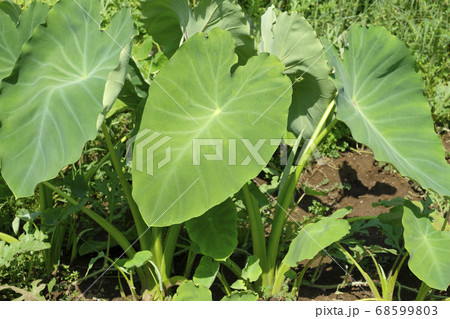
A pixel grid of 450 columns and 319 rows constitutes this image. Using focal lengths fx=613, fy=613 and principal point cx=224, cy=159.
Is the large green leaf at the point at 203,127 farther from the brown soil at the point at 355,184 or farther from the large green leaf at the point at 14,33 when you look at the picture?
the brown soil at the point at 355,184

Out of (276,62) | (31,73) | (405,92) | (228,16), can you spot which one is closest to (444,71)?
(405,92)

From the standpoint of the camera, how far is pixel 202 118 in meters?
2.10

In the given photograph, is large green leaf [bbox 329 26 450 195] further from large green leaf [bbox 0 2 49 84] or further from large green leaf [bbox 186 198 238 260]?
large green leaf [bbox 0 2 49 84]

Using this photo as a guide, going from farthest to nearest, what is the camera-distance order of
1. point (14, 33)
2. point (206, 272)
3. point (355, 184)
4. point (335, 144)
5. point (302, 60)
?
1. point (335, 144)
2. point (355, 184)
3. point (302, 60)
4. point (14, 33)
5. point (206, 272)

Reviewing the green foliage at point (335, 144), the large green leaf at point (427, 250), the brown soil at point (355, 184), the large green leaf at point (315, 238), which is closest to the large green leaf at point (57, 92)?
the large green leaf at point (315, 238)

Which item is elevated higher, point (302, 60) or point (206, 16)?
point (206, 16)

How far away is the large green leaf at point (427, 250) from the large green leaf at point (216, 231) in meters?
0.60

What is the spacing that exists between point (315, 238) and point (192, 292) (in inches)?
18.2

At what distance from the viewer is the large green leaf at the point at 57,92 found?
2.02 metres

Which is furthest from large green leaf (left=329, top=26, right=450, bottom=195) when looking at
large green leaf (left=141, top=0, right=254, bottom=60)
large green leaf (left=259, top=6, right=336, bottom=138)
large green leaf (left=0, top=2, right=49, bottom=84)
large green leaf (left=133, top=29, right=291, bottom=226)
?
large green leaf (left=0, top=2, right=49, bottom=84)

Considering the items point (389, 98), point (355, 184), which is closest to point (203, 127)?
point (389, 98)

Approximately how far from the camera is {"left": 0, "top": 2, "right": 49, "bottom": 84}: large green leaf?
236cm

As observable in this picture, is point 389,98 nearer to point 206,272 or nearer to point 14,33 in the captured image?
point 206,272

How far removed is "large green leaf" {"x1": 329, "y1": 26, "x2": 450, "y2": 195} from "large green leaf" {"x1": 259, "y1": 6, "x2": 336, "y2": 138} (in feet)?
0.42
